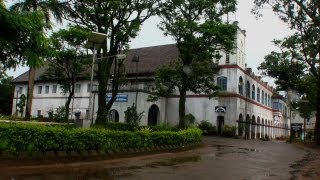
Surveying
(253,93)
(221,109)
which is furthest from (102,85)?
(253,93)

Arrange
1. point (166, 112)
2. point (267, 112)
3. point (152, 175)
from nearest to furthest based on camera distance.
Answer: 1. point (152, 175)
2. point (166, 112)
3. point (267, 112)

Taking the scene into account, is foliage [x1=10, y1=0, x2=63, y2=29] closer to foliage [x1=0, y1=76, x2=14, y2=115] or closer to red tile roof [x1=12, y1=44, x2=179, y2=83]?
red tile roof [x1=12, y1=44, x2=179, y2=83]

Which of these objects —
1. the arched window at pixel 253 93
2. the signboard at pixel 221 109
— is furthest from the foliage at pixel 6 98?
the arched window at pixel 253 93

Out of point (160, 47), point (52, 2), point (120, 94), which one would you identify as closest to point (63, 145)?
point (52, 2)

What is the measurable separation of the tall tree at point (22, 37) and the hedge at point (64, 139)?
4359 millimetres

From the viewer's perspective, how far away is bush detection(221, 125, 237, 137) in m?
44.3

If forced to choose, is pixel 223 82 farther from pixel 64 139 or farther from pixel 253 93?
pixel 64 139

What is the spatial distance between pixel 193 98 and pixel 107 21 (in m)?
23.2

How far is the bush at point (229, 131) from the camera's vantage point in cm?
4428

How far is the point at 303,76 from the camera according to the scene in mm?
51875

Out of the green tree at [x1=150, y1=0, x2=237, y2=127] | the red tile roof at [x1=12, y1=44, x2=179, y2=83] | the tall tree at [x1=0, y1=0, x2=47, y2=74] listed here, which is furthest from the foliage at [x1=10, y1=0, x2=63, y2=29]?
the red tile roof at [x1=12, y1=44, x2=179, y2=83]

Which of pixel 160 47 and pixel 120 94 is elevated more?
pixel 160 47

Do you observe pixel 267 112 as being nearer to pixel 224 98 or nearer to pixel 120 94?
pixel 224 98

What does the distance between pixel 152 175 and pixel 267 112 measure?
52230 mm
